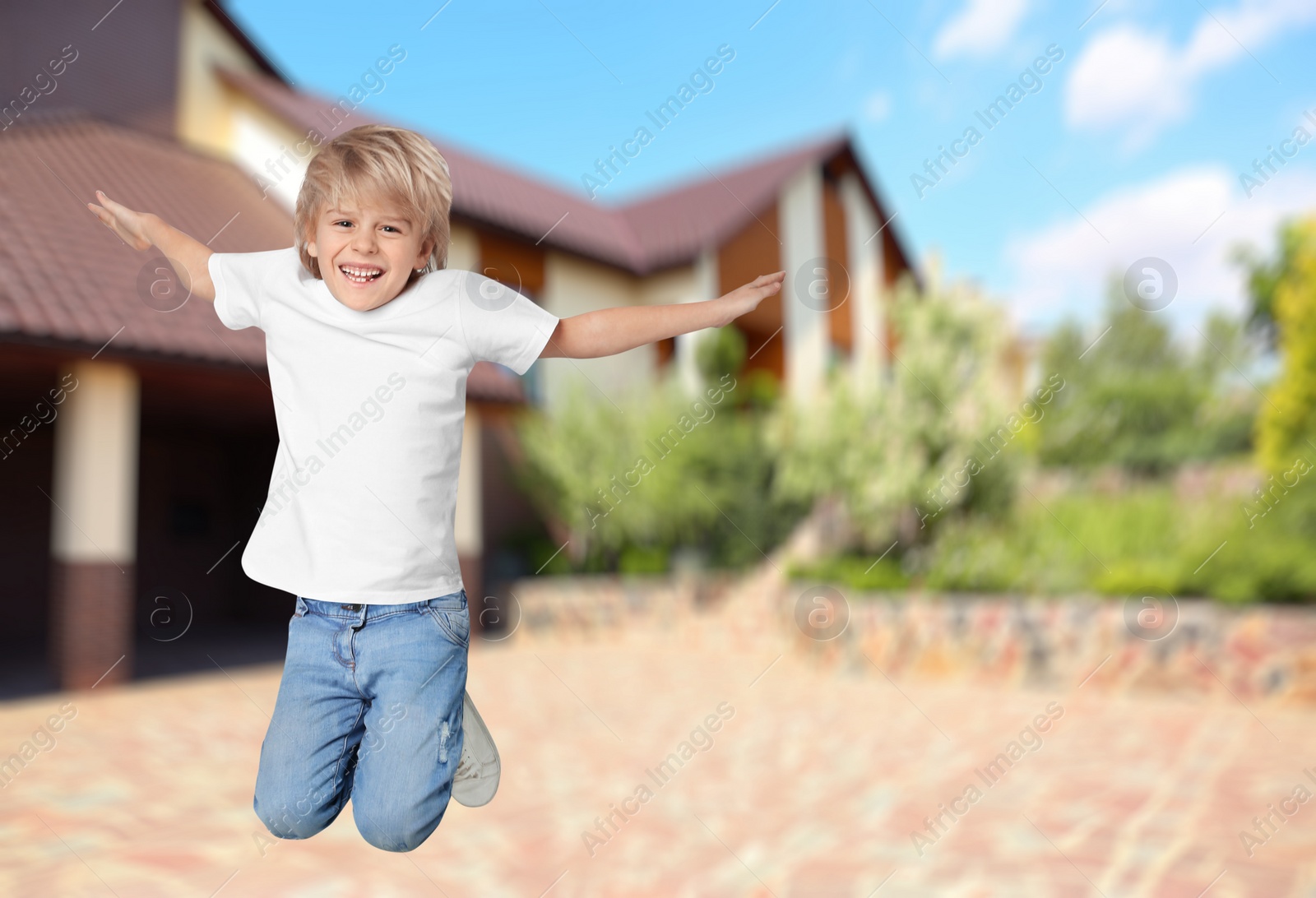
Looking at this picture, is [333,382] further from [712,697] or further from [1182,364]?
[1182,364]

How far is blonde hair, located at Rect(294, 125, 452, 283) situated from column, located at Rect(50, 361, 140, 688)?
9.21 metres

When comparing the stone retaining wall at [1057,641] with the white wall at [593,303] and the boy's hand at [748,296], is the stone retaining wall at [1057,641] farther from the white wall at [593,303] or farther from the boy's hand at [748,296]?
the boy's hand at [748,296]

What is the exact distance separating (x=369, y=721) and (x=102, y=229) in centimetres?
200

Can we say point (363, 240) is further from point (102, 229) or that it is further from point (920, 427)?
point (920, 427)

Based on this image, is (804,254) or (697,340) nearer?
(697,340)

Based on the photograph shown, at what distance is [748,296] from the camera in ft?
3.51

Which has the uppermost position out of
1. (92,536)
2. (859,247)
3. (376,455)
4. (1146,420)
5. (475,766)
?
(376,455)

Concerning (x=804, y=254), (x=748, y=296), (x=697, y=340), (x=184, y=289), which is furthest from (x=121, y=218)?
(x=804, y=254)

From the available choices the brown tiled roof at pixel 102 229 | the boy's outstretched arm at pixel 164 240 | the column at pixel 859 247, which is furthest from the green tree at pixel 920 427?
the boy's outstretched arm at pixel 164 240

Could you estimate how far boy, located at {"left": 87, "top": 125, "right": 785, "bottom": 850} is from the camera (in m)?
1.09

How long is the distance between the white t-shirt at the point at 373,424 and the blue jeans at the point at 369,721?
0.07 meters

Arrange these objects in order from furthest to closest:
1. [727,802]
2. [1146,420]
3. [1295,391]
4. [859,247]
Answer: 1. [1146,420]
2. [859,247]
3. [1295,391]
4. [727,802]

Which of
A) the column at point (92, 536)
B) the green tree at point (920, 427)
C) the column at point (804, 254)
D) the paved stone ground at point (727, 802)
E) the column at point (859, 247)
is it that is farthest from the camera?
the column at point (859, 247)

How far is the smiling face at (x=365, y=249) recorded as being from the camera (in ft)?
3.52
